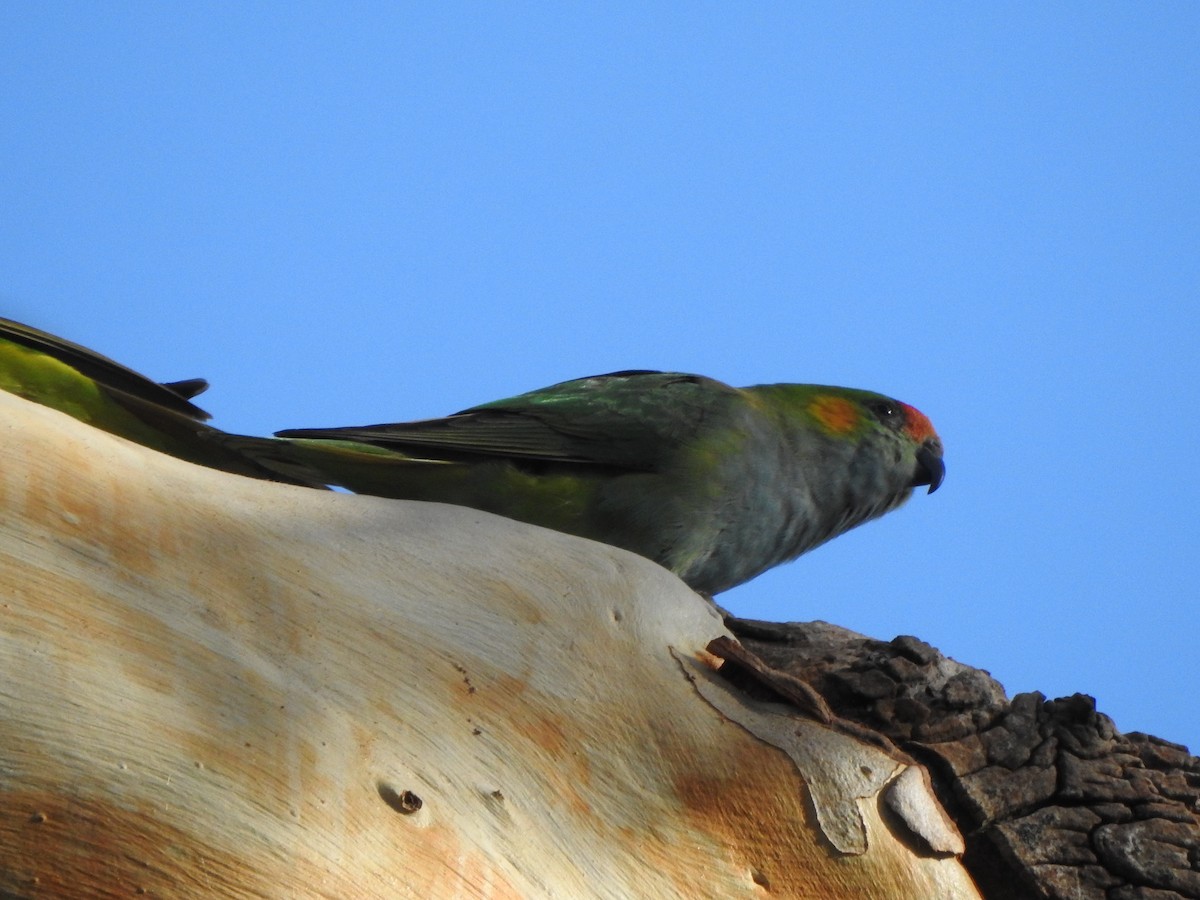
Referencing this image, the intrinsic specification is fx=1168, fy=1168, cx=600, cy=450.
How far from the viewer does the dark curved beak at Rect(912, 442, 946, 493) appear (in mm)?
6133

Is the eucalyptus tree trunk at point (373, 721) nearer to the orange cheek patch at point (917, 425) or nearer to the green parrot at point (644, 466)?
the green parrot at point (644, 466)

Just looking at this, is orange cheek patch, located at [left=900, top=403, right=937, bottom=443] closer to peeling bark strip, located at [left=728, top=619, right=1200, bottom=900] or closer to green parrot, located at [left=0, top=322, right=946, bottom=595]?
green parrot, located at [left=0, top=322, right=946, bottom=595]

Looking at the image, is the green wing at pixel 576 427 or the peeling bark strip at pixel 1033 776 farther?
the green wing at pixel 576 427

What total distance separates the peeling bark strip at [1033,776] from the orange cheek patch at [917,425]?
253 centimetres

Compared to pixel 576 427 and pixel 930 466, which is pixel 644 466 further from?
pixel 930 466

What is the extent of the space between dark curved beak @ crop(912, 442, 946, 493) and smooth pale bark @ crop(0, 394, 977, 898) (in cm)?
299

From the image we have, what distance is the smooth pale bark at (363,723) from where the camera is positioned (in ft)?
7.47

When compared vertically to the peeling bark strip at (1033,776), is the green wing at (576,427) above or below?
above

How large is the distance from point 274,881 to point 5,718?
23.9 inches

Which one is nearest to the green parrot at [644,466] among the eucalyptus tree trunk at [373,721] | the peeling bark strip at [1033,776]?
the eucalyptus tree trunk at [373,721]

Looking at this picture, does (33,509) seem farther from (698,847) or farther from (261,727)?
(698,847)

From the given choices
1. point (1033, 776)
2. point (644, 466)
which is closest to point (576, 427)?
point (644, 466)

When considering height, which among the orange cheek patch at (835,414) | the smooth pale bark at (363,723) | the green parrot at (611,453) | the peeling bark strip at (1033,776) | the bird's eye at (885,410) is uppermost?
the bird's eye at (885,410)

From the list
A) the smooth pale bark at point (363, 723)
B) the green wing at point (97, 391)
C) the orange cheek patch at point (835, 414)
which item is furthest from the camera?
the orange cheek patch at point (835, 414)
